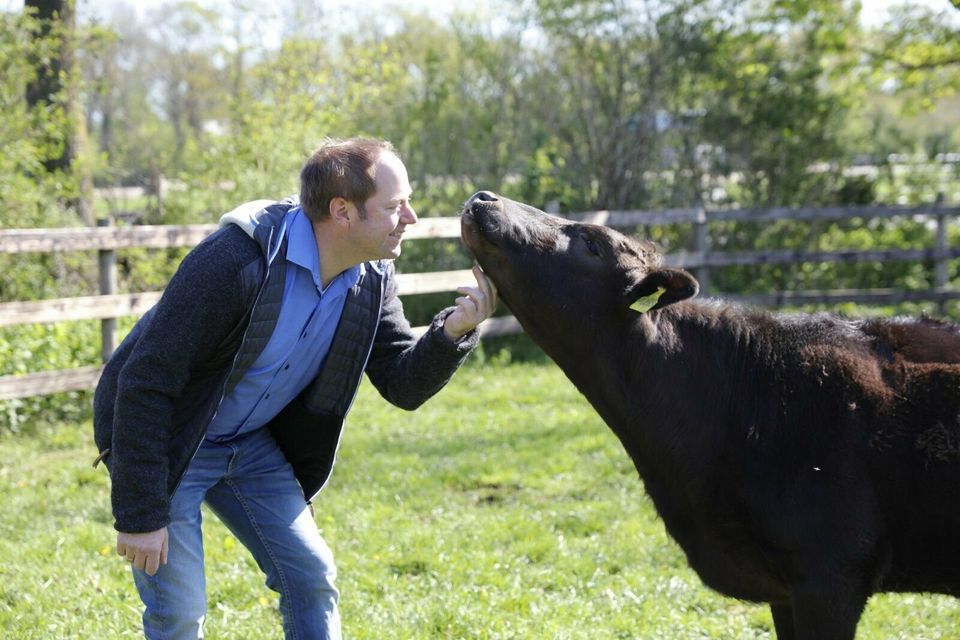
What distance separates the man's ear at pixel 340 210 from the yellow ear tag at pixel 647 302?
1.12m

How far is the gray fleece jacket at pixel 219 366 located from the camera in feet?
9.45

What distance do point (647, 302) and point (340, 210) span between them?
1170mm

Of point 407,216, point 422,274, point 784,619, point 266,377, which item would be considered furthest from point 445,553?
point 422,274

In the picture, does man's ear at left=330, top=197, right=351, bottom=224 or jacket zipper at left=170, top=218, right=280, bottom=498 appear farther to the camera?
man's ear at left=330, top=197, right=351, bottom=224

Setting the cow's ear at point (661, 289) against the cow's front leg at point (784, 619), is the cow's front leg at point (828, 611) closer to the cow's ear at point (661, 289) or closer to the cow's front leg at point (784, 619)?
the cow's front leg at point (784, 619)

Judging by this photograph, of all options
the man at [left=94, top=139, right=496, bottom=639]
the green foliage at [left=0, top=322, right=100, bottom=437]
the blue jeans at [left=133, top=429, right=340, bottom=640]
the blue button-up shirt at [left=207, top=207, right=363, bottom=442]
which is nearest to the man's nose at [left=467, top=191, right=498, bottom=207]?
the man at [left=94, top=139, right=496, bottom=639]

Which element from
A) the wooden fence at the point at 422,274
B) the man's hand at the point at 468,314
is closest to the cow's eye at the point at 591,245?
the man's hand at the point at 468,314

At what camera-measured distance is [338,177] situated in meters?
3.18

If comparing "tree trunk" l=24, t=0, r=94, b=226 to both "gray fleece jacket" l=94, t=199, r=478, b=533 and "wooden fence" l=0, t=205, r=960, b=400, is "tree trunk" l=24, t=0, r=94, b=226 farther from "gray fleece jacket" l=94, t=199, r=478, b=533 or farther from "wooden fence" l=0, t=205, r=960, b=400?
"gray fleece jacket" l=94, t=199, r=478, b=533

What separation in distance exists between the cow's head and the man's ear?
1.88 ft

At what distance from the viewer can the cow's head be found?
369 centimetres

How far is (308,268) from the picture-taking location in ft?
10.5

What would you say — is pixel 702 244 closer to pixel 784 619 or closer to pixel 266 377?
pixel 784 619

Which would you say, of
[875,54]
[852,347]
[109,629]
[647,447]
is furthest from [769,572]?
[875,54]
